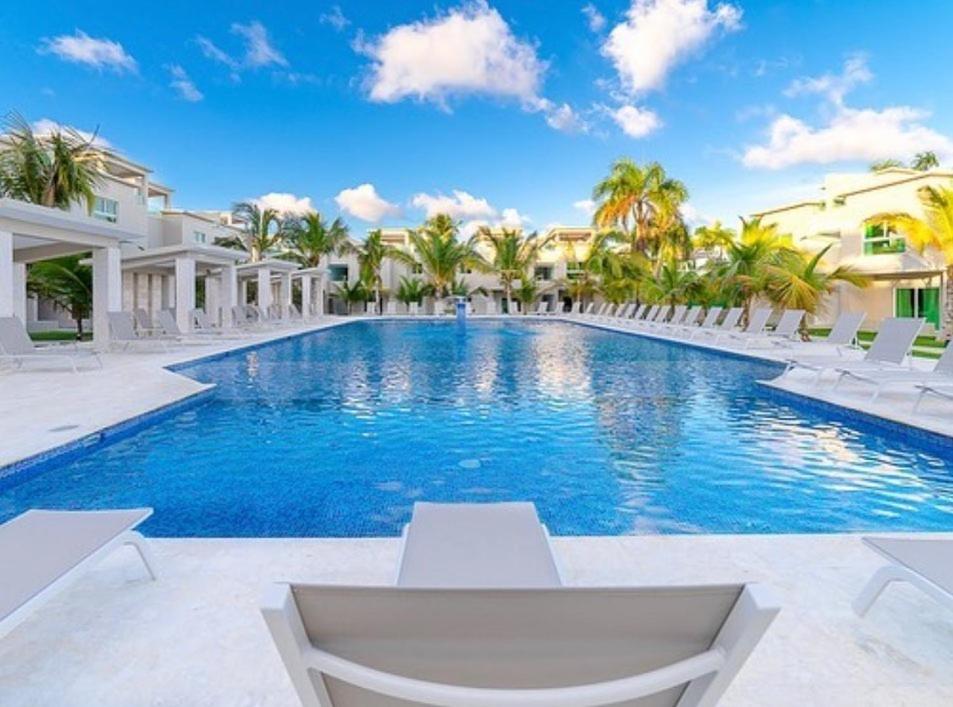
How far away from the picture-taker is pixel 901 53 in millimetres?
26016

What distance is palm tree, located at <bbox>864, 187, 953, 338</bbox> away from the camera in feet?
60.7

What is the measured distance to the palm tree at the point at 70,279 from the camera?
20703 millimetres

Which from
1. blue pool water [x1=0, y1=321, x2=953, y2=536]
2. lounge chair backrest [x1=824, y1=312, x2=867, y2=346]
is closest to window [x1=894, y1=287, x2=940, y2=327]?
lounge chair backrest [x1=824, y1=312, x2=867, y2=346]

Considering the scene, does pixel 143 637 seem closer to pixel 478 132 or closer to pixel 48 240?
pixel 48 240

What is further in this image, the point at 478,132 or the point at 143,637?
the point at 478,132

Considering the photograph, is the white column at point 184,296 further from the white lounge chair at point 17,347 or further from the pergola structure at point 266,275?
the white lounge chair at point 17,347

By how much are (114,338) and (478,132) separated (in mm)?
24247

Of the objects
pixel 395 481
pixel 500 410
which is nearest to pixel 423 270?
pixel 500 410

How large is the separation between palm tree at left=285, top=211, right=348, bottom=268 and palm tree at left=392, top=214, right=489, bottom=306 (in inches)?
173

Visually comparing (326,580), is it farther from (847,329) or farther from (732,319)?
(732,319)

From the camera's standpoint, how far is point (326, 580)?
11.2 feet

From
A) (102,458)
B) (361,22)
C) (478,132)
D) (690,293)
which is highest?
(361,22)

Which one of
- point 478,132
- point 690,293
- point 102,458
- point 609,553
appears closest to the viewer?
point 609,553

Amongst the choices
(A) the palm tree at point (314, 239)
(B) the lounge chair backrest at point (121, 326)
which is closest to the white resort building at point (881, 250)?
(B) the lounge chair backrest at point (121, 326)
